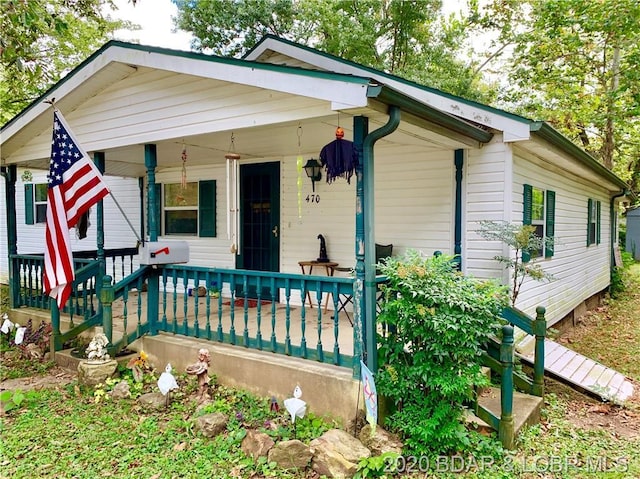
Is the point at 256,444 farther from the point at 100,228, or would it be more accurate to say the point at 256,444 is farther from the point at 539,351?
the point at 100,228

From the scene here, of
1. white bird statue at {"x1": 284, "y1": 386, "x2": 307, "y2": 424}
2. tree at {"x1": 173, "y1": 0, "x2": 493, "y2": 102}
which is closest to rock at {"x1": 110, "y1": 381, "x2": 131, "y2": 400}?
white bird statue at {"x1": 284, "y1": 386, "x2": 307, "y2": 424}

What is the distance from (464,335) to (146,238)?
720 cm

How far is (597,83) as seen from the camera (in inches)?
589

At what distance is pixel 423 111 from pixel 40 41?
1345 centimetres

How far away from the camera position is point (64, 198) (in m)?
4.68

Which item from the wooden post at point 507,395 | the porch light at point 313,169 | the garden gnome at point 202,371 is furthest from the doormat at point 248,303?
the wooden post at point 507,395

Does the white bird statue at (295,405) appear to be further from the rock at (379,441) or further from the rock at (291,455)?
the rock at (379,441)

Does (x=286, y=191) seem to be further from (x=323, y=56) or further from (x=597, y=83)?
(x=597, y=83)

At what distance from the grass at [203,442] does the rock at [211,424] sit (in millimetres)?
60

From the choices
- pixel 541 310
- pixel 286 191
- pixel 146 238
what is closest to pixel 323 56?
pixel 286 191

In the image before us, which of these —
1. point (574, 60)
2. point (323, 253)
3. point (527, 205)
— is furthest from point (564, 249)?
point (574, 60)

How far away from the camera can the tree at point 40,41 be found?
4406 millimetres

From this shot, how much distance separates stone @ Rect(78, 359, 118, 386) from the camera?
4449mm

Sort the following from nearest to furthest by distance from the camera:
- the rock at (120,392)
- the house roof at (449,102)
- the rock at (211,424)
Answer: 1. the rock at (211,424)
2. the rock at (120,392)
3. the house roof at (449,102)
